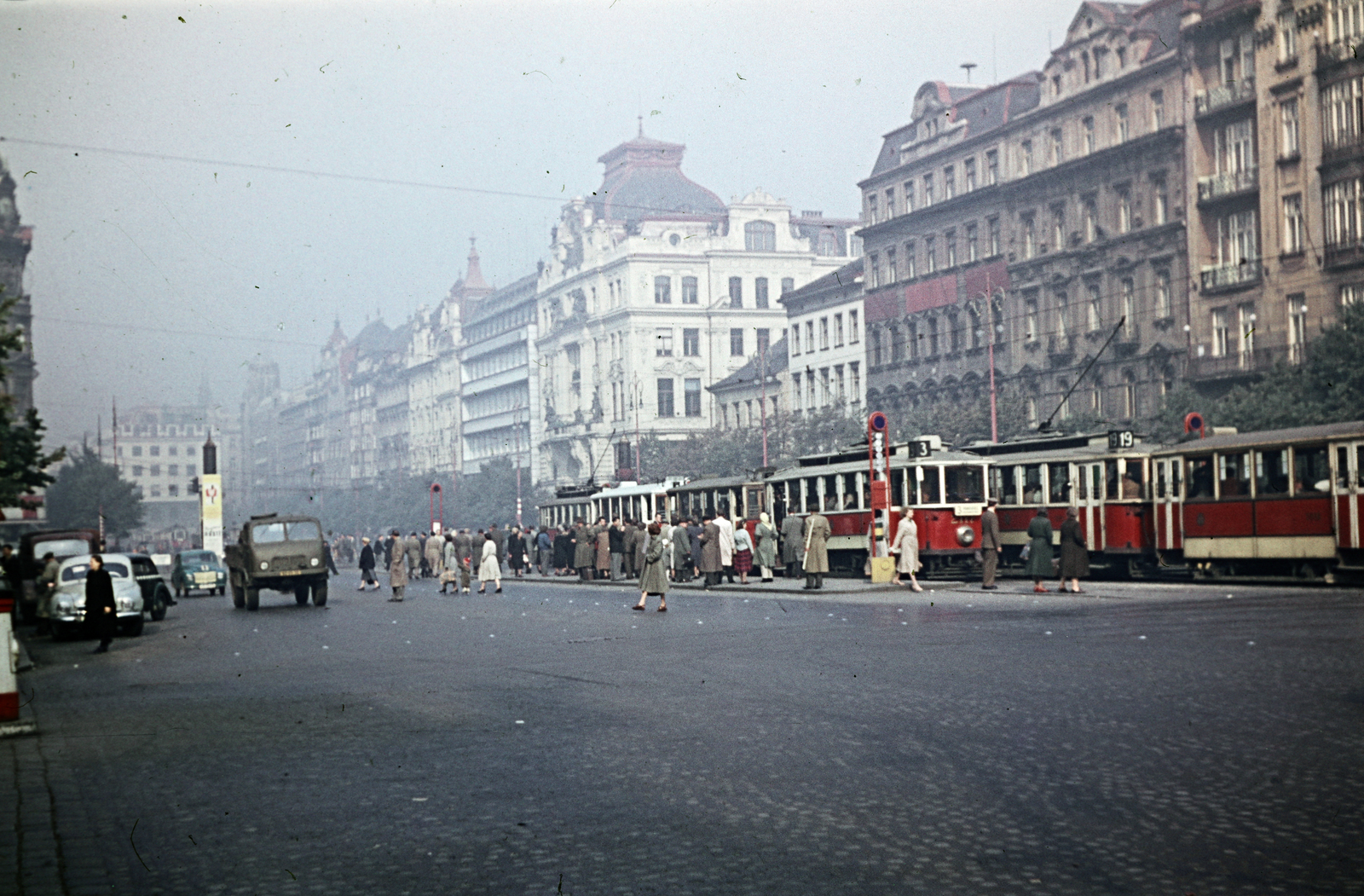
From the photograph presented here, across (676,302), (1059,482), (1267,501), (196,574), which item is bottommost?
(196,574)

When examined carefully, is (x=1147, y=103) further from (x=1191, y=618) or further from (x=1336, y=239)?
(x=1191, y=618)

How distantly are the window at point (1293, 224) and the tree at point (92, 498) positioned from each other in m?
67.2

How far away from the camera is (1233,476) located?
98.9 ft

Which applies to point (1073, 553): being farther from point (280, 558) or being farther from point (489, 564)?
point (280, 558)

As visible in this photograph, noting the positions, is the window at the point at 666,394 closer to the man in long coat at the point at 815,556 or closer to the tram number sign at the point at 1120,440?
the tram number sign at the point at 1120,440

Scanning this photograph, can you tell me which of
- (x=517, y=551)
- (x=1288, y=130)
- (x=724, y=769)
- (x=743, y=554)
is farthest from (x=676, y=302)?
(x=724, y=769)

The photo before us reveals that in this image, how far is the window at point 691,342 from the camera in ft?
387

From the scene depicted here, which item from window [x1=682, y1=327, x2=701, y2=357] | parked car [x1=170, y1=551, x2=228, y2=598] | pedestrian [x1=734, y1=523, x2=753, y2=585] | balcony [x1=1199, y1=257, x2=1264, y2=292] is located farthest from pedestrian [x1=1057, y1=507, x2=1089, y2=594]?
window [x1=682, y1=327, x2=701, y2=357]

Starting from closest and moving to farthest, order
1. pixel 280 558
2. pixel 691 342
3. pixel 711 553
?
pixel 280 558 < pixel 711 553 < pixel 691 342

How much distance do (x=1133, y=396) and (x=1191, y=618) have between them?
4266 cm

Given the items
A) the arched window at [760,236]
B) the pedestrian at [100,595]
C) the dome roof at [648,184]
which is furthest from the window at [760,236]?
the pedestrian at [100,595]

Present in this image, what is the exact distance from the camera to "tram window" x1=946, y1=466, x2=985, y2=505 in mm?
36781

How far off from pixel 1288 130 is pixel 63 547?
134 feet

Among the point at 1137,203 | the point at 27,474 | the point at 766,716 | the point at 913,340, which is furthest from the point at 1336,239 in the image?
the point at 766,716
